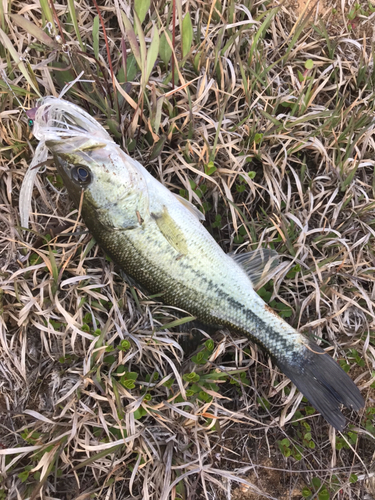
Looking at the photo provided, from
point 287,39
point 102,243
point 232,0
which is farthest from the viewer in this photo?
point 287,39

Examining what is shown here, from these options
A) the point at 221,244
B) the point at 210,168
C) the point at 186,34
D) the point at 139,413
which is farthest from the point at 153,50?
the point at 139,413

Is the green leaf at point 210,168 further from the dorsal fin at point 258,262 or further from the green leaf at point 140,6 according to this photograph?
the green leaf at point 140,6

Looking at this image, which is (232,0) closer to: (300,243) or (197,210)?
(197,210)

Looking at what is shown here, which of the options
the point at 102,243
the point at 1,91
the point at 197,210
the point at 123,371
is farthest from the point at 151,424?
the point at 1,91

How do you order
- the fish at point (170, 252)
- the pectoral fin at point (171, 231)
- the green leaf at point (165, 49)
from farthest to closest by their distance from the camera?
Answer: 1. the green leaf at point (165, 49)
2. the pectoral fin at point (171, 231)
3. the fish at point (170, 252)

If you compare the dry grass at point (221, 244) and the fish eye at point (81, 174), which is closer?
the fish eye at point (81, 174)

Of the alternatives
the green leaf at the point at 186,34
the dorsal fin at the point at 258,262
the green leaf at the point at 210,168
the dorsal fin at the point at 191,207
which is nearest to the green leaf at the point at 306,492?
the dorsal fin at the point at 258,262

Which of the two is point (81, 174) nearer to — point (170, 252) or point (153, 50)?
point (170, 252)
